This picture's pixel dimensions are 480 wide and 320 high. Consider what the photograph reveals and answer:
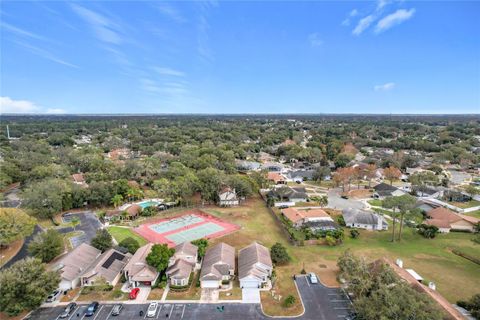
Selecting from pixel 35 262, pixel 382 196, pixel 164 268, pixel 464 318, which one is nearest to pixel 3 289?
pixel 35 262

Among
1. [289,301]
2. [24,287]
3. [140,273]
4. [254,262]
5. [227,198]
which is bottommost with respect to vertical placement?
[289,301]

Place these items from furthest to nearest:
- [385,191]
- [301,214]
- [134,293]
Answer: [385,191] < [301,214] < [134,293]

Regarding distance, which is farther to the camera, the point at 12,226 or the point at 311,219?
the point at 311,219

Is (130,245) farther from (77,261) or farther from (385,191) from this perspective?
(385,191)

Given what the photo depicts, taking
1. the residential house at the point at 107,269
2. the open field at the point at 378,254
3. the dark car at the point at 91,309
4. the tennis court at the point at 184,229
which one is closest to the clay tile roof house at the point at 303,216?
the open field at the point at 378,254

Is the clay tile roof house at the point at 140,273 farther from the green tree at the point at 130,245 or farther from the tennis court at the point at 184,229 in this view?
the tennis court at the point at 184,229

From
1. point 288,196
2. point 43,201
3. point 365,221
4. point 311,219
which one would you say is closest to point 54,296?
point 43,201

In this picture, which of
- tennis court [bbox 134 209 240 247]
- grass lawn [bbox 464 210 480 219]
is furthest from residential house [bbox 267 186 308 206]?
grass lawn [bbox 464 210 480 219]

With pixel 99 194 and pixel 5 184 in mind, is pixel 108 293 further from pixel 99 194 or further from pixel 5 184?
pixel 5 184
